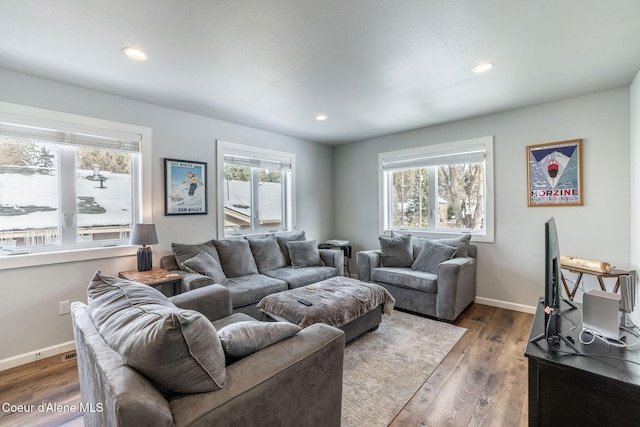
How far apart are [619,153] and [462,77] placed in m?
1.86

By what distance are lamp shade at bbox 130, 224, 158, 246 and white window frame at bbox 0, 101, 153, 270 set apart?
30 cm

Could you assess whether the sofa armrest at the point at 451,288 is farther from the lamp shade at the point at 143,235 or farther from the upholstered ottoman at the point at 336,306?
the lamp shade at the point at 143,235

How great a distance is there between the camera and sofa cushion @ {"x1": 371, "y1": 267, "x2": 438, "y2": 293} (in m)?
3.23

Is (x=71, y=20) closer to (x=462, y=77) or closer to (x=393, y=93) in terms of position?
(x=393, y=93)

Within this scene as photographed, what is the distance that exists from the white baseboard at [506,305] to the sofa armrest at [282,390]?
10.1 feet

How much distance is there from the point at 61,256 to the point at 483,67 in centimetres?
403

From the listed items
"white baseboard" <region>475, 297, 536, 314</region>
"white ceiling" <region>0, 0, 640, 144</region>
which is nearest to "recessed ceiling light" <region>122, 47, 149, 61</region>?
"white ceiling" <region>0, 0, 640, 144</region>

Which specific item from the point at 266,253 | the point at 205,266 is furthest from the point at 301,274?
the point at 205,266

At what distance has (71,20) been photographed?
173 cm

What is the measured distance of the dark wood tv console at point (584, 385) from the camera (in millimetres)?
1071

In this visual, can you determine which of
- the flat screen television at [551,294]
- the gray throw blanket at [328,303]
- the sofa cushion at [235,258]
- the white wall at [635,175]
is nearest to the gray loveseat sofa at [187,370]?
the gray throw blanket at [328,303]

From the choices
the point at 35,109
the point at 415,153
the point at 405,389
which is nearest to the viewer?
the point at 405,389

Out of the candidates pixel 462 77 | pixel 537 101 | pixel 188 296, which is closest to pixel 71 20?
pixel 188 296

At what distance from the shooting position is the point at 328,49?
82.0 inches
